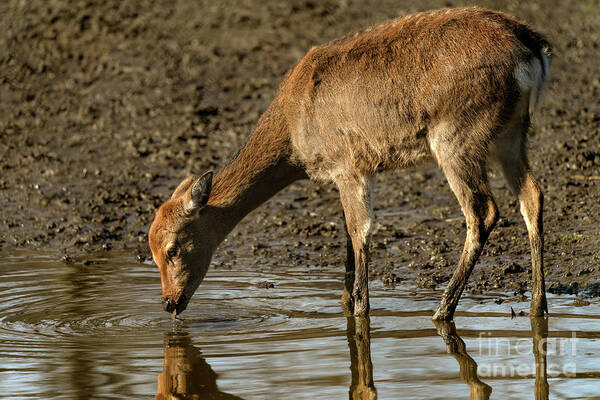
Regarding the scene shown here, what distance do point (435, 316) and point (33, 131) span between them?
24.4 feet

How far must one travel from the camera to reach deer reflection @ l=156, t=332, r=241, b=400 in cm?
623

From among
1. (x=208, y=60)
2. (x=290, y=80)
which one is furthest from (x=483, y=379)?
(x=208, y=60)

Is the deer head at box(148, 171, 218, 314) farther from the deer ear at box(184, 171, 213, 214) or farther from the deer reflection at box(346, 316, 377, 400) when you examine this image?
the deer reflection at box(346, 316, 377, 400)

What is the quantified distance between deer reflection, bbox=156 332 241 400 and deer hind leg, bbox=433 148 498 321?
6.19ft

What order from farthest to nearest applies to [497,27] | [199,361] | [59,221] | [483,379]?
[59,221], [497,27], [199,361], [483,379]

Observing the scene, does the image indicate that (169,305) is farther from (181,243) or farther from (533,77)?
(533,77)

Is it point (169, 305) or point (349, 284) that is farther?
point (349, 284)

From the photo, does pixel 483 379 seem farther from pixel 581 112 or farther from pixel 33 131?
pixel 33 131

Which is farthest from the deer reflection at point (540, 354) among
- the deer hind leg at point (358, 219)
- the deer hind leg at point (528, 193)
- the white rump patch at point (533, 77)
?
the white rump patch at point (533, 77)

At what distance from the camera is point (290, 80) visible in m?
8.57

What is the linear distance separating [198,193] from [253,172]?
656mm

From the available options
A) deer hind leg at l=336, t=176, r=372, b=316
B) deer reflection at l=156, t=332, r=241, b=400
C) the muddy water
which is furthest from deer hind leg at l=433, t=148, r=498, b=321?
deer reflection at l=156, t=332, r=241, b=400

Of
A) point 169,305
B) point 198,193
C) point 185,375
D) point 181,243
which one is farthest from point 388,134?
point 185,375

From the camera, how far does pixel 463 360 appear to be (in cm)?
→ 672
